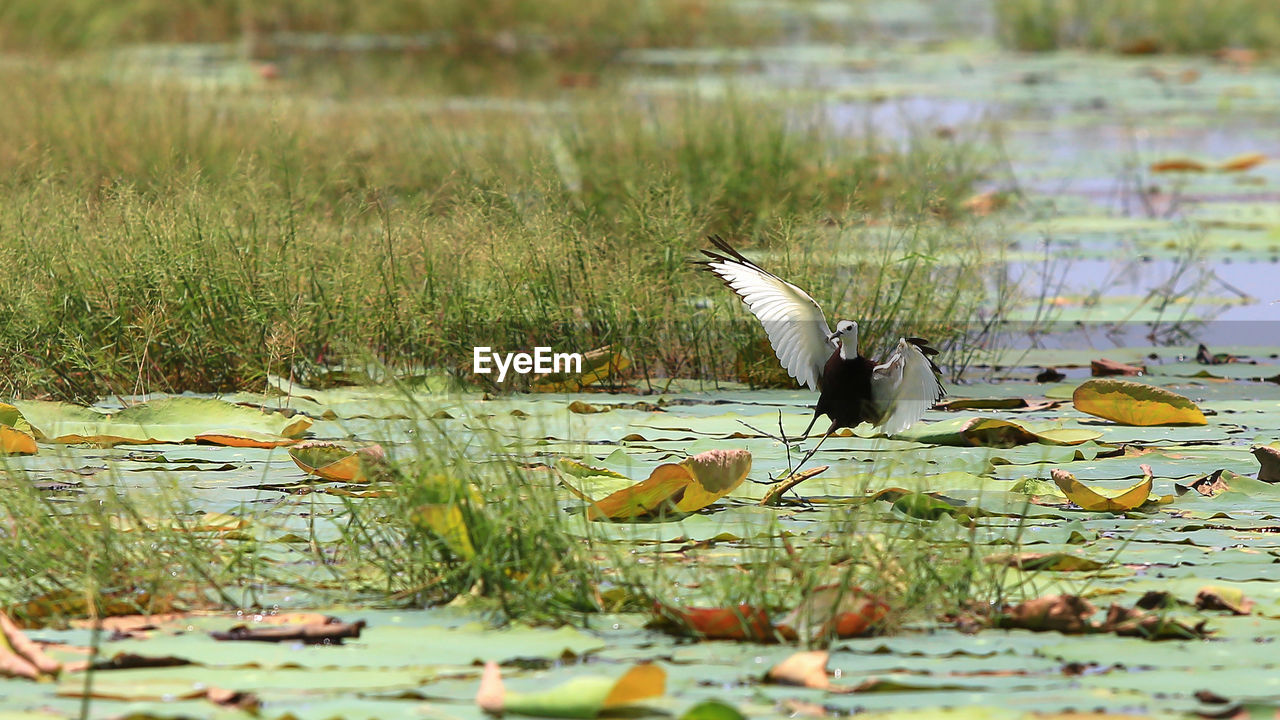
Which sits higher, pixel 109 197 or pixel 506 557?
pixel 109 197

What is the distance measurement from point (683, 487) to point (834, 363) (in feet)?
2.11

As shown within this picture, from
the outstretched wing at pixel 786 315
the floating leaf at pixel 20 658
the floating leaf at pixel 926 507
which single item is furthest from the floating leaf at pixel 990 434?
the floating leaf at pixel 20 658

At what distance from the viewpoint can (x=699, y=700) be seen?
2.35m

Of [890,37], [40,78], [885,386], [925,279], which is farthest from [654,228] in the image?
[890,37]

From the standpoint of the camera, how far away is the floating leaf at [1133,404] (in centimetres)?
415

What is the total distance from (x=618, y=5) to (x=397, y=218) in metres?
12.8

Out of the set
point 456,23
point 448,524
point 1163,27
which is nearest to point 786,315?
point 448,524

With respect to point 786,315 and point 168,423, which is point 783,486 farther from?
point 168,423

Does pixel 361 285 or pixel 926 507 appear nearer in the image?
pixel 926 507

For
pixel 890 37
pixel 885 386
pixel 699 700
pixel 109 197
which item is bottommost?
pixel 699 700

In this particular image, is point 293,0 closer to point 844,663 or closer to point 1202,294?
point 1202,294

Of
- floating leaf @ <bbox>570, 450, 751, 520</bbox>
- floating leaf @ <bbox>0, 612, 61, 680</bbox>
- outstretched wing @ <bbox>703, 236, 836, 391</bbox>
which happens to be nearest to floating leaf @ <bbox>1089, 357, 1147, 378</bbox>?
outstretched wing @ <bbox>703, 236, 836, 391</bbox>

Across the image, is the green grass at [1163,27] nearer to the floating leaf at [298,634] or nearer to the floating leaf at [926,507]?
the floating leaf at [926,507]

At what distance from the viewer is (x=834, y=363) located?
380 cm
